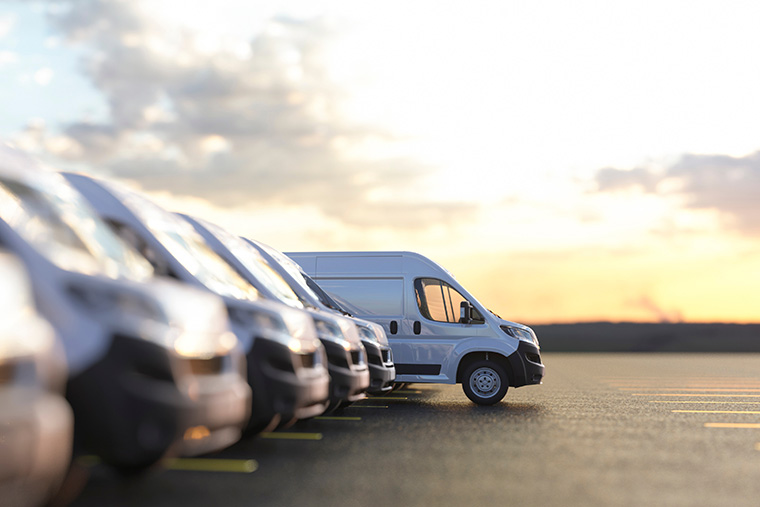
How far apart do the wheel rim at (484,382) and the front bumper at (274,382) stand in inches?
255

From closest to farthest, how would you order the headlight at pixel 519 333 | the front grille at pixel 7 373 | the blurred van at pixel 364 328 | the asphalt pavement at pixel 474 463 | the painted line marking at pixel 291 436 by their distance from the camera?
the front grille at pixel 7 373 → the asphalt pavement at pixel 474 463 → the painted line marking at pixel 291 436 → the blurred van at pixel 364 328 → the headlight at pixel 519 333

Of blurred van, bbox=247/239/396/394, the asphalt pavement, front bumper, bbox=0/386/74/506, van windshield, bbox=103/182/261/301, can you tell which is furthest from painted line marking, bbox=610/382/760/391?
front bumper, bbox=0/386/74/506

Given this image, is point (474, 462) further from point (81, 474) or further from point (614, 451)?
point (81, 474)

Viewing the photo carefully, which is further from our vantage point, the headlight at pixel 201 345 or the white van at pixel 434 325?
A: the white van at pixel 434 325

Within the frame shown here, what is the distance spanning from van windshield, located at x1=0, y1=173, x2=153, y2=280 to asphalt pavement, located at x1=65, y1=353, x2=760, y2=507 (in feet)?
4.92

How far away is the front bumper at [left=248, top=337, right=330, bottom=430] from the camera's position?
6.61 m

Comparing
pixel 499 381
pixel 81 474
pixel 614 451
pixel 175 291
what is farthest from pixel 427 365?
pixel 175 291

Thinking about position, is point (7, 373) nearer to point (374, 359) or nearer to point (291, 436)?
A: point (291, 436)

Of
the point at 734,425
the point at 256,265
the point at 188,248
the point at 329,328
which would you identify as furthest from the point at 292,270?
the point at 734,425

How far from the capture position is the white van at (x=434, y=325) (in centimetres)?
1296

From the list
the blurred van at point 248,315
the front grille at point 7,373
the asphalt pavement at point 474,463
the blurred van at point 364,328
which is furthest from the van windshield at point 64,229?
the blurred van at point 364,328

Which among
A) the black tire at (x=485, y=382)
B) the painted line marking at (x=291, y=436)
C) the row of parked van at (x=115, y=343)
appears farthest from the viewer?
the black tire at (x=485, y=382)

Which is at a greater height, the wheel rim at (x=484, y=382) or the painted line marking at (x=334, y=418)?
the wheel rim at (x=484, y=382)

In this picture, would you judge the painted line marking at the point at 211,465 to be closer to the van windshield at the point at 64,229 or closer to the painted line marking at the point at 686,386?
the van windshield at the point at 64,229
